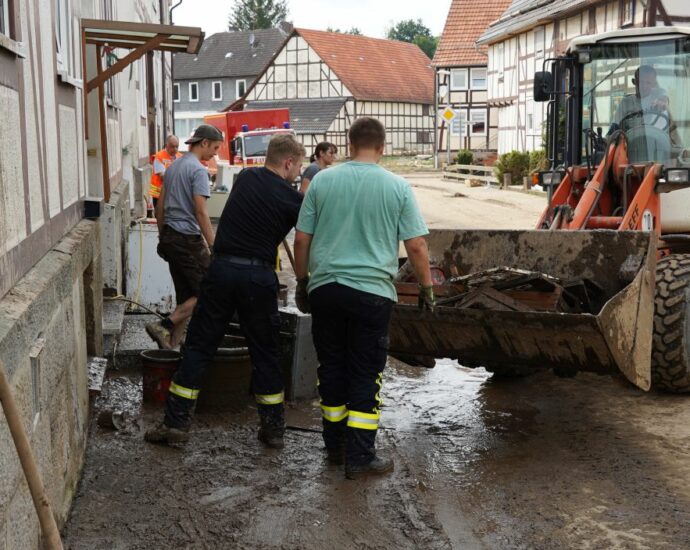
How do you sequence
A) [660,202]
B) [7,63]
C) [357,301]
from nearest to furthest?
[7,63]
[357,301]
[660,202]

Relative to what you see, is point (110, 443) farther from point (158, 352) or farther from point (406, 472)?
point (406, 472)

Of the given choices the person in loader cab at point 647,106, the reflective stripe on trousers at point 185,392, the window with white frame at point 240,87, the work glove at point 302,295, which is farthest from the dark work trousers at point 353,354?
the window with white frame at point 240,87

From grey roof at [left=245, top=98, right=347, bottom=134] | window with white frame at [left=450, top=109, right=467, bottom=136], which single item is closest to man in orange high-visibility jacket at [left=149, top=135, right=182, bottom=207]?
window with white frame at [left=450, top=109, right=467, bottom=136]

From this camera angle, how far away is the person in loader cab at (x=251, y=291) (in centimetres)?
581

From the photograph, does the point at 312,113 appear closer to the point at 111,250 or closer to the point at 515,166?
the point at 515,166

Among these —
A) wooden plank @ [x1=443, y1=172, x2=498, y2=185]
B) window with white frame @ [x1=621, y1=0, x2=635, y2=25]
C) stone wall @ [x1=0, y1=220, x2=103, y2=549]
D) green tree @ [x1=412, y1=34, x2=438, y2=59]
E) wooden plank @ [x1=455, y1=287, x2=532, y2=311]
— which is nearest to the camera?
stone wall @ [x1=0, y1=220, x2=103, y2=549]

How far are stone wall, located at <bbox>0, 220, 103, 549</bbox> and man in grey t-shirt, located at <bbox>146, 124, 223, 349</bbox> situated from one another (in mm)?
1129

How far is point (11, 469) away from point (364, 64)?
201 ft

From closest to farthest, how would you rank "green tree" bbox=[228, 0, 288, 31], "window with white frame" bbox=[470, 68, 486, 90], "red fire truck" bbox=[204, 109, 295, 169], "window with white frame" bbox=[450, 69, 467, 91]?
"red fire truck" bbox=[204, 109, 295, 169]
"window with white frame" bbox=[470, 68, 486, 90]
"window with white frame" bbox=[450, 69, 467, 91]
"green tree" bbox=[228, 0, 288, 31]

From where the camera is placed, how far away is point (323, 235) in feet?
18.0

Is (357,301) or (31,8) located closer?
(31,8)

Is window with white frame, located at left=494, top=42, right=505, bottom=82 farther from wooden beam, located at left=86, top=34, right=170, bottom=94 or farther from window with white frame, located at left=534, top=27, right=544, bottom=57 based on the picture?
wooden beam, located at left=86, top=34, right=170, bottom=94

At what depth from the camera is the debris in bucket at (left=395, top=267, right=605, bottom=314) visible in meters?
6.08

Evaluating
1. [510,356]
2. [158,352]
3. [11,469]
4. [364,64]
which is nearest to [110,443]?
[158,352]
